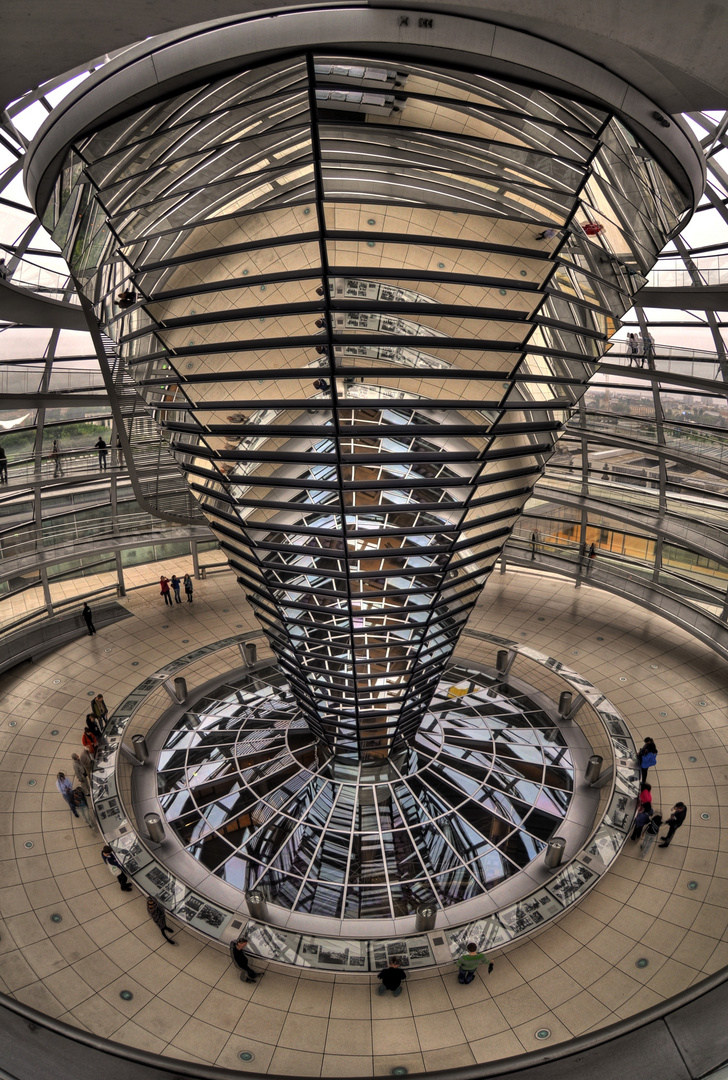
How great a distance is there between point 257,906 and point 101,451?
16947 millimetres

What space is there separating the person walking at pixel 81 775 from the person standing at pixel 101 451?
11.7m

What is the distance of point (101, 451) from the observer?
944 inches

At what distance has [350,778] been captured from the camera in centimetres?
1433

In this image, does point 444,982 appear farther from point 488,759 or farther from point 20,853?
point 20,853

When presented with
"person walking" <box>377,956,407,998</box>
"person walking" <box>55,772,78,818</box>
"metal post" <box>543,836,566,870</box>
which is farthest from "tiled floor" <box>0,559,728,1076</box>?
"metal post" <box>543,836,566,870</box>

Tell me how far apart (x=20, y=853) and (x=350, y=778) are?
21.3 ft

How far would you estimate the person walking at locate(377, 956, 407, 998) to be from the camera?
34.4 ft

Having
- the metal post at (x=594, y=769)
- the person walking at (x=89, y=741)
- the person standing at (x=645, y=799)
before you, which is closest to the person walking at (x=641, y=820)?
the person standing at (x=645, y=799)

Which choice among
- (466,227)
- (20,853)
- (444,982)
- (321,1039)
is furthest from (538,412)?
(20,853)

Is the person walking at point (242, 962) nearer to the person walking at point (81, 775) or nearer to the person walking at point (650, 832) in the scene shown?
the person walking at point (81, 775)

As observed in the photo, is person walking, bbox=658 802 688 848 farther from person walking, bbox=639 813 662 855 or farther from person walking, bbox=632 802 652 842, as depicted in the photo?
person walking, bbox=632 802 652 842

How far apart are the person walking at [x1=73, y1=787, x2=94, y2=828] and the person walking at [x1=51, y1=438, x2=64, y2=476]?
11.7m

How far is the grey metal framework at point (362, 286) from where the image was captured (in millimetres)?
7059

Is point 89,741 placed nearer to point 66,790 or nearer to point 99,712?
point 99,712
